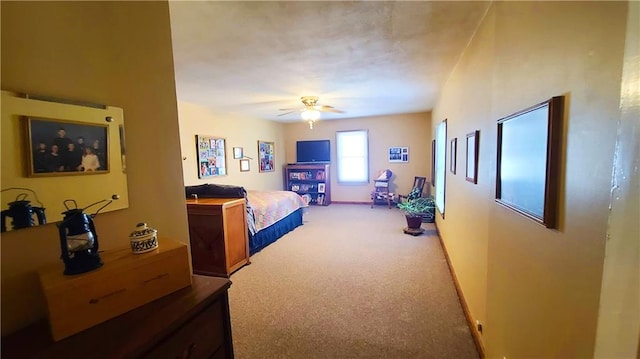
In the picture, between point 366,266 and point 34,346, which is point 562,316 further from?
point 366,266

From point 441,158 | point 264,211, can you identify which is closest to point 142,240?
point 264,211

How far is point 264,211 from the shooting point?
13.2ft

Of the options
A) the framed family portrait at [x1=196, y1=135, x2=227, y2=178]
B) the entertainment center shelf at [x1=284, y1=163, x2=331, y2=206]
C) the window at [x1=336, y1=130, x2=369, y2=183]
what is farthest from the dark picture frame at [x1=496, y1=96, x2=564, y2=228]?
the entertainment center shelf at [x1=284, y1=163, x2=331, y2=206]

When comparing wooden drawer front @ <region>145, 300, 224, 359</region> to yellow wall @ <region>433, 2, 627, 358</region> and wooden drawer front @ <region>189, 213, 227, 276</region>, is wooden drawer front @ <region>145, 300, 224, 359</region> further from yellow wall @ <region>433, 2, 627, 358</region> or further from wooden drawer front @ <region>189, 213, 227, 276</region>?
wooden drawer front @ <region>189, 213, 227, 276</region>

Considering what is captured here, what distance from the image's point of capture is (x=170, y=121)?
1309mm

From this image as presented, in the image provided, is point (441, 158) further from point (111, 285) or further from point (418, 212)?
point (111, 285)

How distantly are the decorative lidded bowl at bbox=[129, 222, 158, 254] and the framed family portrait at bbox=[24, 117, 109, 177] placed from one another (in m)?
0.28

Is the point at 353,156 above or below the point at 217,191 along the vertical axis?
above

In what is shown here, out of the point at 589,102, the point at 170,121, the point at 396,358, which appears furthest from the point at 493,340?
the point at 170,121

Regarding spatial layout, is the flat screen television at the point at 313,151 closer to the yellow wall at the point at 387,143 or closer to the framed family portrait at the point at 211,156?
the yellow wall at the point at 387,143

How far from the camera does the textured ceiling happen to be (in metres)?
1.77

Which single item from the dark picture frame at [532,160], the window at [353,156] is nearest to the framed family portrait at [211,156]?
the window at [353,156]

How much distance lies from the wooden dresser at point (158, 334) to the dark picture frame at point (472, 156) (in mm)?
1858

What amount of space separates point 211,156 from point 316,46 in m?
3.57
